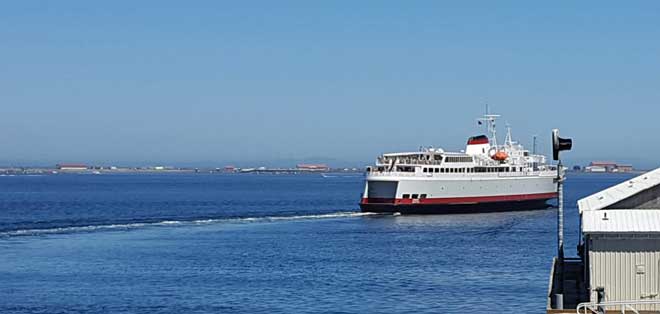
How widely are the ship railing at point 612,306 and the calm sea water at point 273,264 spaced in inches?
411

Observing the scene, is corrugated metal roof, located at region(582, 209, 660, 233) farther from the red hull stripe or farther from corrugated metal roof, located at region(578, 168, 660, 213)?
the red hull stripe

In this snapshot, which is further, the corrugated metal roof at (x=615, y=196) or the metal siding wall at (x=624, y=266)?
the corrugated metal roof at (x=615, y=196)

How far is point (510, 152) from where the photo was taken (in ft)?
357

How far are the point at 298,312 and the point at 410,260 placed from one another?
1709 cm

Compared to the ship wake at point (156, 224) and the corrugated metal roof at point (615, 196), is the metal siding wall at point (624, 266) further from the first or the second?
the ship wake at point (156, 224)

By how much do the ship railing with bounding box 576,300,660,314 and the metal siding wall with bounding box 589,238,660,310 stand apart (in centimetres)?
47

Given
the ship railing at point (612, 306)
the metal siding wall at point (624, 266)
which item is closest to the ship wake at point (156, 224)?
the metal siding wall at point (624, 266)

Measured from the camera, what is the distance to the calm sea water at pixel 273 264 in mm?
38125

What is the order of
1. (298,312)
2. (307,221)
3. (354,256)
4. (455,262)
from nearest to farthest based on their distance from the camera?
(298,312)
(455,262)
(354,256)
(307,221)

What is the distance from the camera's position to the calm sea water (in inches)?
1501

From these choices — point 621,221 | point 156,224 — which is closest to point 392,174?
point 156,224

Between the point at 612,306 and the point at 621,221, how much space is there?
8.19 ft

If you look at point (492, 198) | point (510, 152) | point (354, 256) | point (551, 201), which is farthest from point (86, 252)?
point (551, 201)

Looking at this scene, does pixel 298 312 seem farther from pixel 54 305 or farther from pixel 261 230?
pixel 261 230
